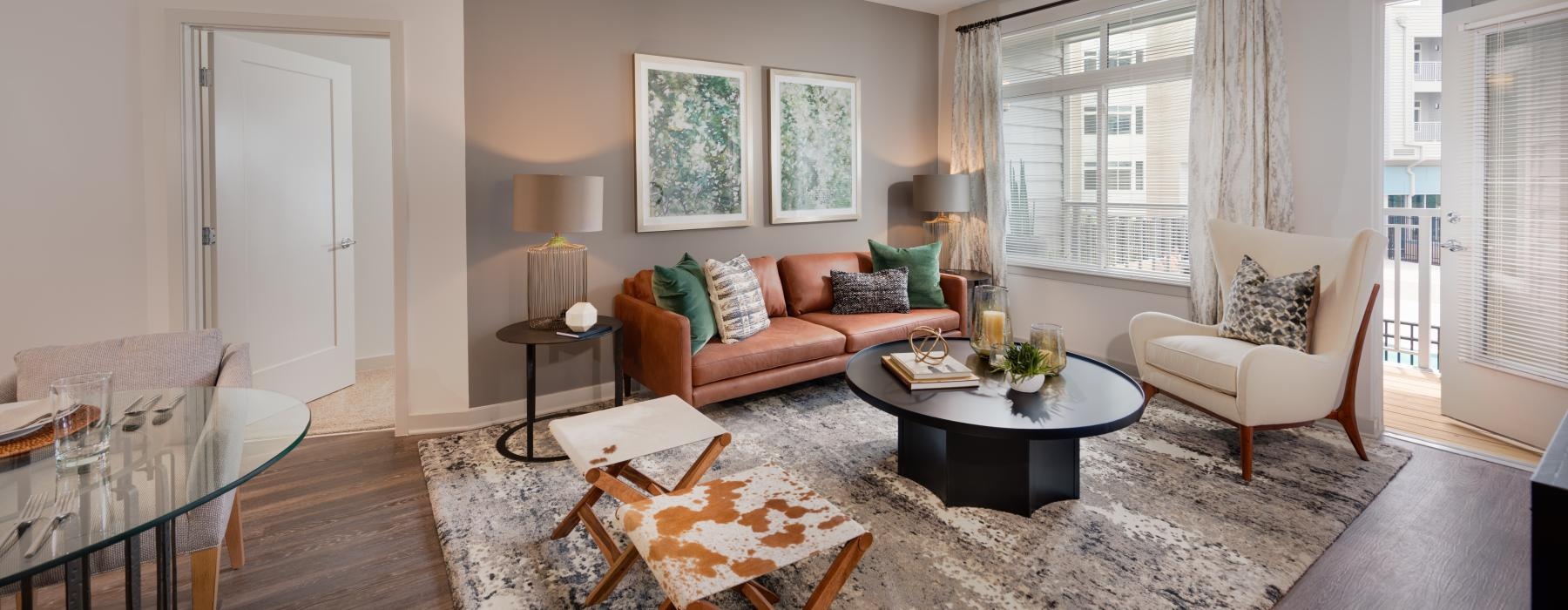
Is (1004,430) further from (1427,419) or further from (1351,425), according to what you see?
(1427,419)

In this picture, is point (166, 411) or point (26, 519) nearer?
point (26, 519)

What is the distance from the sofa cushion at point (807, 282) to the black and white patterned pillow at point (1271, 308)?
231cm

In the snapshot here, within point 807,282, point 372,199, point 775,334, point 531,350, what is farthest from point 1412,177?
point 372,199

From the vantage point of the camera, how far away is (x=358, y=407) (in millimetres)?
4102

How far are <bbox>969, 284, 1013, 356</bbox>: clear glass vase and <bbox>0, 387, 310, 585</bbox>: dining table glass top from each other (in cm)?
249

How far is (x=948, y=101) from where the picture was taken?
566 centimetres

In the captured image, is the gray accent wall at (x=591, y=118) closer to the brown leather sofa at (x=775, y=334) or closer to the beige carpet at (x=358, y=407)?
the brown leather sofa at (x=775, y=334)

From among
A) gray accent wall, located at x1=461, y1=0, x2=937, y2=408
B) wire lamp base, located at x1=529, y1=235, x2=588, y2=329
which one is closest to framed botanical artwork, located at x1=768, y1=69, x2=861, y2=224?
gray accent wall, located at x1=461, y1=0, x2=937, y2=408

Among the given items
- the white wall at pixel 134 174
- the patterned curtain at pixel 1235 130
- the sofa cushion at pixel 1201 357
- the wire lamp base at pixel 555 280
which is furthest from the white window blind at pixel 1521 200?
the white wall at pixel 134 174

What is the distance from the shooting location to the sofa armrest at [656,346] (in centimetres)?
348

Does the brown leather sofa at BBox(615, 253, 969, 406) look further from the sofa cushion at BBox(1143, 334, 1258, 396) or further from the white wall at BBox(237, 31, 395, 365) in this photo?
the white wall at BBox(237, 31, 395, 365)

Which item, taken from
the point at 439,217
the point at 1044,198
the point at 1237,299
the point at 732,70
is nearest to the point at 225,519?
the point at 439,217

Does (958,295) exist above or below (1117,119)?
below

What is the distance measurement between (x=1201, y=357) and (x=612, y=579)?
2704mm
